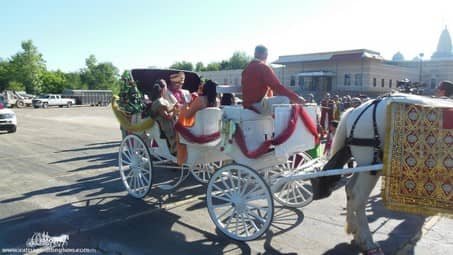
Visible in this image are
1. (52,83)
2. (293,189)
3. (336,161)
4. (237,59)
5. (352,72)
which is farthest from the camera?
(237,59)

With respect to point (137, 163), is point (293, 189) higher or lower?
lower

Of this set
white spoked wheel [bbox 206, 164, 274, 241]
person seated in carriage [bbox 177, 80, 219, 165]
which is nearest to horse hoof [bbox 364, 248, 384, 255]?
white spoked wheel [bbox 206, 164, 274, 241]

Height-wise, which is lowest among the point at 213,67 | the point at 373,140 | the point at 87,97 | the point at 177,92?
the point at 87,97

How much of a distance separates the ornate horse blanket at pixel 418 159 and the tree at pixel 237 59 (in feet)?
294

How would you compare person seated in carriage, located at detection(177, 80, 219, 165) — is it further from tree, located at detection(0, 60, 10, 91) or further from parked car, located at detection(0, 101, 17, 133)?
tree, located at detection(0, 60, 10, 91)

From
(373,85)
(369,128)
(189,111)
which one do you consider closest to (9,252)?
(189,111)

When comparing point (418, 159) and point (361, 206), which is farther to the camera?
point (361, 206)

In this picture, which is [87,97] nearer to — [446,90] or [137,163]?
[137,163]

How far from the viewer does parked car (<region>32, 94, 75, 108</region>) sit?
48.4 metres

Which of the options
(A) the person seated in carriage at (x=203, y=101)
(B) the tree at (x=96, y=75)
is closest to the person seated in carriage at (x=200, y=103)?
(A) the person seated in carriage at (x=203, y=101)

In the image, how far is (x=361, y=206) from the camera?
4285 millimetres

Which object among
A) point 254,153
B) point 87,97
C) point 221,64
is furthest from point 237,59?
point 254,153

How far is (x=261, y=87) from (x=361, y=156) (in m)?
1.54

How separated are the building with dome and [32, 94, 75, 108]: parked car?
34.0 metres
